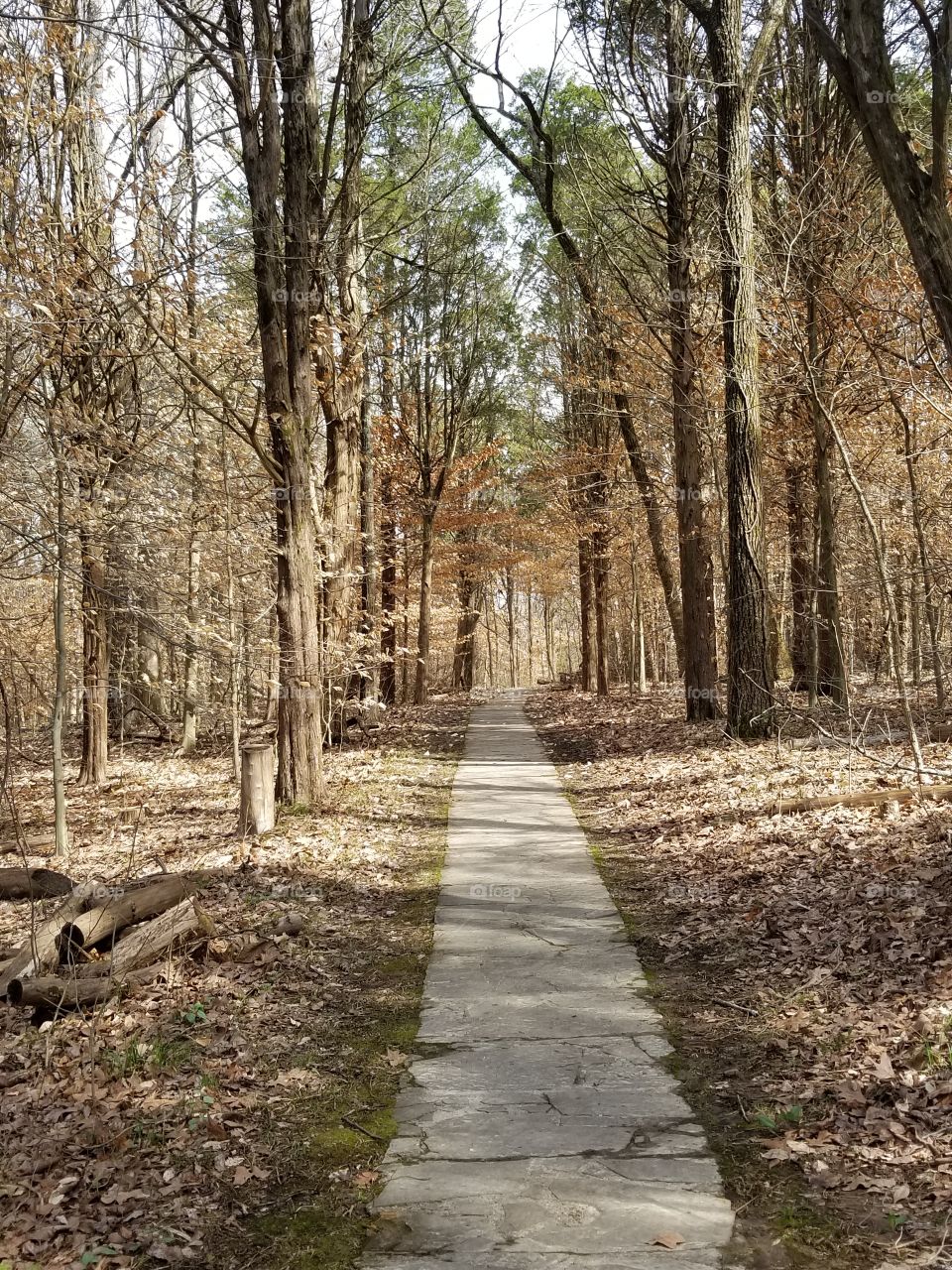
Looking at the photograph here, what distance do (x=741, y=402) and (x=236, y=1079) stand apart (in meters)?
10.1

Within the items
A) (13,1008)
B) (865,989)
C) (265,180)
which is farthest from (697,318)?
(13,1008)

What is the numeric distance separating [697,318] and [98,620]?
33.7 feet

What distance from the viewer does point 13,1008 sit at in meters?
5.91

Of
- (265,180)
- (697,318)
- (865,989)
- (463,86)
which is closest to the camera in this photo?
(865,989)

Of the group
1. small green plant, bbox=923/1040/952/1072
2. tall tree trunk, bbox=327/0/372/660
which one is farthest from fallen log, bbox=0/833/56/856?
small green plant, bbox=923/1040/952/1072

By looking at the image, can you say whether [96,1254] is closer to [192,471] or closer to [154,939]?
[154,939]

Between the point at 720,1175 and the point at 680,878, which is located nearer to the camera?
the point at 720,1175

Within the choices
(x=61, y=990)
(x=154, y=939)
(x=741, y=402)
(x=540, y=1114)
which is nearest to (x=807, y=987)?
(x=540, y=1114)

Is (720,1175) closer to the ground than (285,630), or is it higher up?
closer to the ground

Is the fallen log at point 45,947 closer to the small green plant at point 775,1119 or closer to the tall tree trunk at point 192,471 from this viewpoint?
the small green plant at point 775,1119

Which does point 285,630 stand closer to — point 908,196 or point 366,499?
point 908,196

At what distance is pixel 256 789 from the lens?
9.38m

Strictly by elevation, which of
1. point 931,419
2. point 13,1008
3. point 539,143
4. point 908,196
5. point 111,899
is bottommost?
point 13,1008

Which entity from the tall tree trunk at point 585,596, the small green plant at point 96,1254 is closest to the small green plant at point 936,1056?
the small green plant at point 96,1254
